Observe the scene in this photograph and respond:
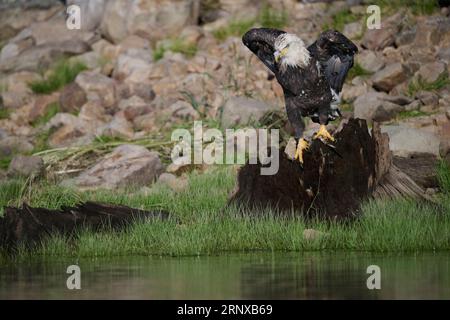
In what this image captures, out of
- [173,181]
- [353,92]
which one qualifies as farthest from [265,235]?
[353,92]

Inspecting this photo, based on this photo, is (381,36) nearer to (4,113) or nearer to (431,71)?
(431,71)

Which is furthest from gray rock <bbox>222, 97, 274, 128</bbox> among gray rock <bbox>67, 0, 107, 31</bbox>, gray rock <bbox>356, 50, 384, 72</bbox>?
gray rock <bbox>67, 0, 107, 31</bbox>

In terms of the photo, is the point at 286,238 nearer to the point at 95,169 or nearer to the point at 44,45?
the point at 95,169

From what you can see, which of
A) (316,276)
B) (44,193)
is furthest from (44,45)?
(316,276)

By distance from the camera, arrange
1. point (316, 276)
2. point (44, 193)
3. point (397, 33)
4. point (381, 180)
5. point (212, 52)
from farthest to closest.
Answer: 1. point (212, 52)
2. point (397, 33)
3. point (44, 193)
4. point (381, 180)
5. point (316, 276)

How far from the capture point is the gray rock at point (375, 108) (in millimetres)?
14092

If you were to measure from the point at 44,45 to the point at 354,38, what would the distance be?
5858mm

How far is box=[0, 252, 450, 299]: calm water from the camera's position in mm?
7285

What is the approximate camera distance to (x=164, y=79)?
1739 cm

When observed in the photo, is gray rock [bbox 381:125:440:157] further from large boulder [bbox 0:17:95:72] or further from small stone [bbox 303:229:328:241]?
large boulder [bbox 0:17:95:72]

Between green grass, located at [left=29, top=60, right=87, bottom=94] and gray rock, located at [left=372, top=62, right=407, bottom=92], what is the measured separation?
5.67 meters

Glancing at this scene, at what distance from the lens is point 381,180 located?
10.3 meters

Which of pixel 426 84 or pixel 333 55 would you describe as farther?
pixel 426 84

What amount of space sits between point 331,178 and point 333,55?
4.60 feet
